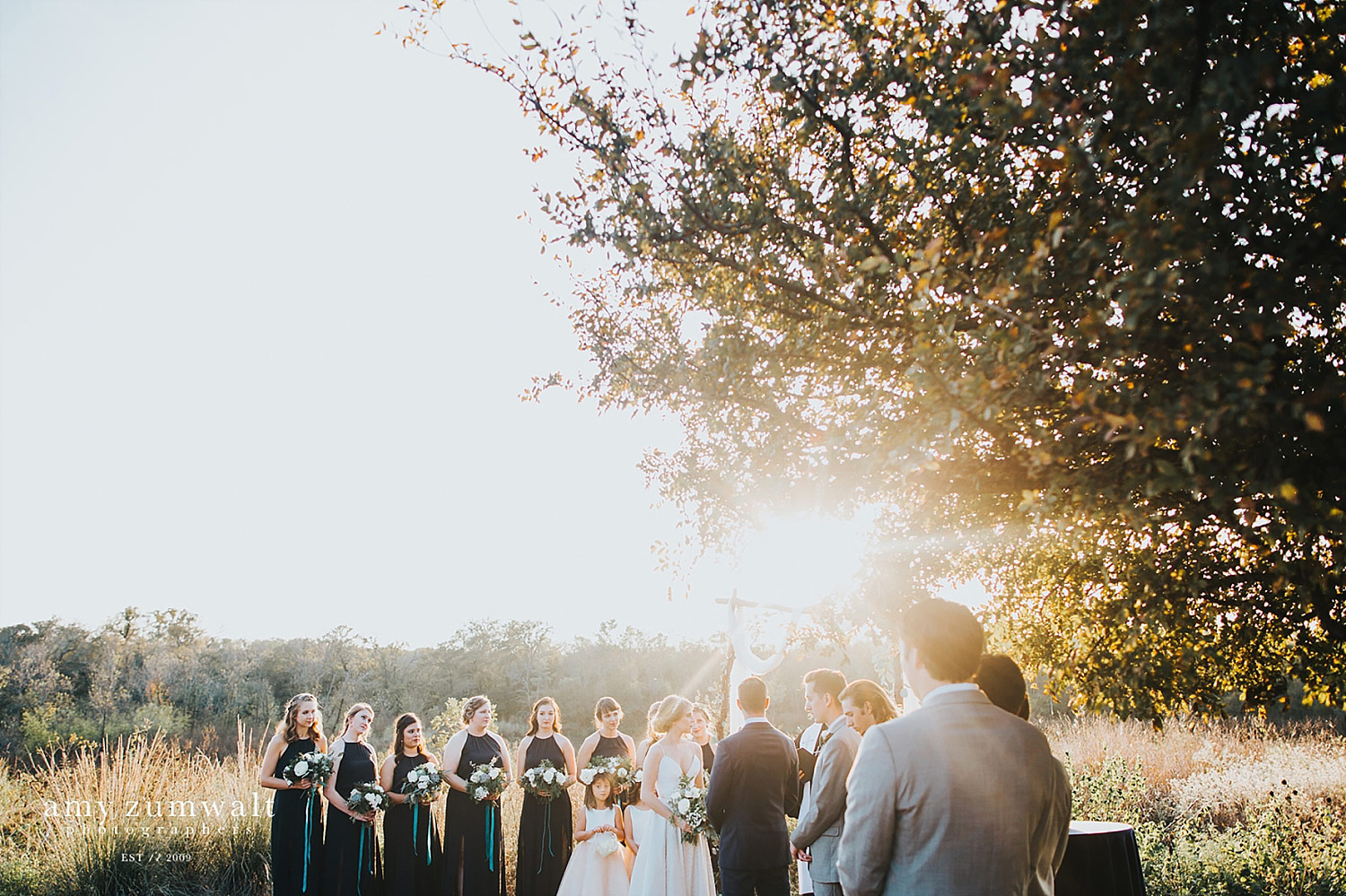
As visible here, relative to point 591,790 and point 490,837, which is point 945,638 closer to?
point 591,790

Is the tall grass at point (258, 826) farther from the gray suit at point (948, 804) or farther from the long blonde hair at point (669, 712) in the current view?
the gray suit at point (948, 804)

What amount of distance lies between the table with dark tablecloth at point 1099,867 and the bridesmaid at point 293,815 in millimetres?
6569

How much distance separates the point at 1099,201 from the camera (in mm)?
2672

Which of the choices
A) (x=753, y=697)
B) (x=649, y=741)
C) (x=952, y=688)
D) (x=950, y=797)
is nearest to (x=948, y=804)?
(x=950, y=797)

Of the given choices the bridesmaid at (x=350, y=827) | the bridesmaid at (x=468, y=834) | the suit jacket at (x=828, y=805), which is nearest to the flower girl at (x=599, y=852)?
the bridesmaid at (x=468, y=834)

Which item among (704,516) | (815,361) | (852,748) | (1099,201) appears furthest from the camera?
(852,748)

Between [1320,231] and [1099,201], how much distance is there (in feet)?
2.44

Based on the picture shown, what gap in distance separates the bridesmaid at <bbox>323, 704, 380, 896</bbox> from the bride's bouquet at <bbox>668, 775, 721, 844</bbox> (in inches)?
123

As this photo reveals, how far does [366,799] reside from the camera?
7.29 meters

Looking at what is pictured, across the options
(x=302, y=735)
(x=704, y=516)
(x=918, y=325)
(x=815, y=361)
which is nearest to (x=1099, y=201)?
(x=918, y=325)

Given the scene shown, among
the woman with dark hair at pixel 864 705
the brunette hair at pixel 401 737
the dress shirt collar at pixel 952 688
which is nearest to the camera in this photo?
the dress shirt collar at pixel 952 688

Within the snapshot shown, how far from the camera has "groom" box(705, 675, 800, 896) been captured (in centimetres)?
536

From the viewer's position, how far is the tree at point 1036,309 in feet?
8.30

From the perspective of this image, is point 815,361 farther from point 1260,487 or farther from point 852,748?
point 852,748
